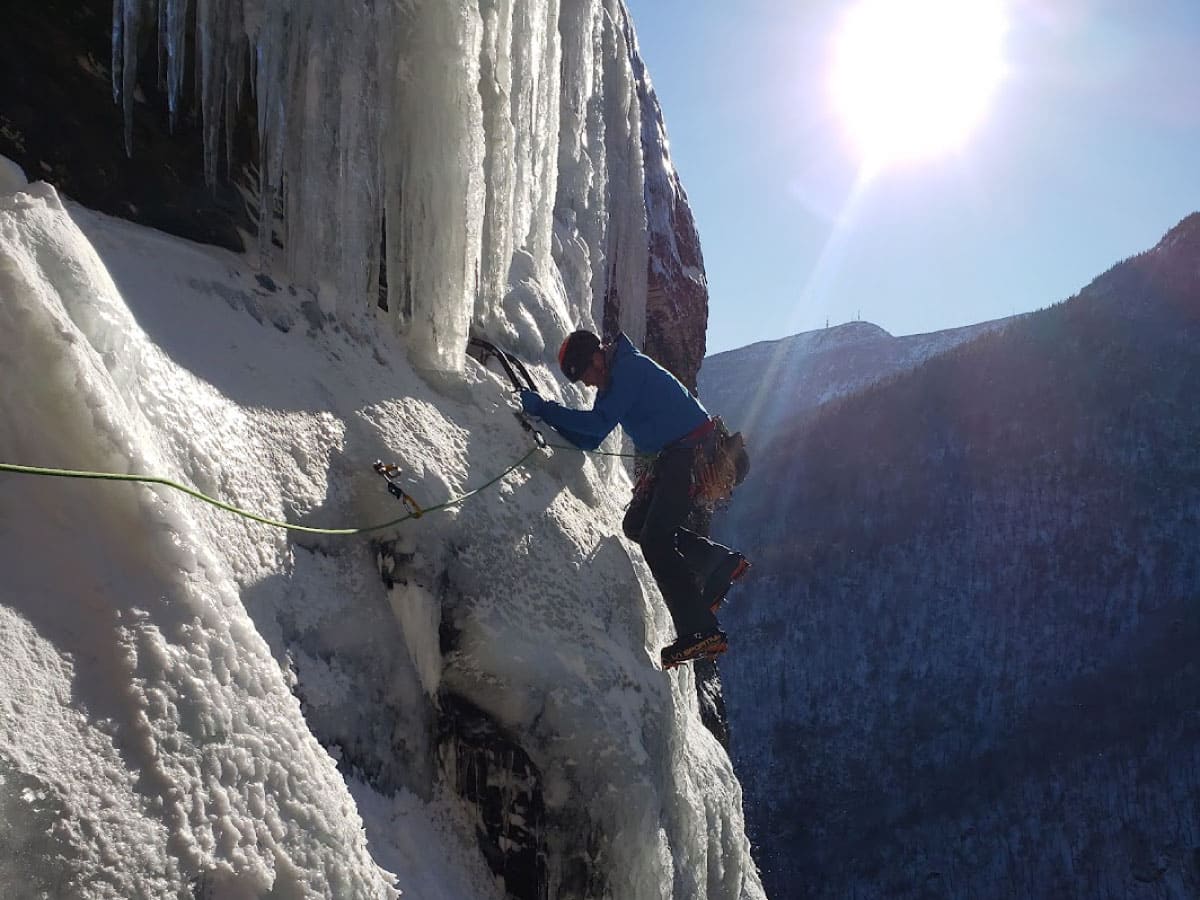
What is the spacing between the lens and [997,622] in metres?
26.1

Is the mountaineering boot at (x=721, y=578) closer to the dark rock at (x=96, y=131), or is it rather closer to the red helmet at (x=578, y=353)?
the red helmet at (x=578, y=353)

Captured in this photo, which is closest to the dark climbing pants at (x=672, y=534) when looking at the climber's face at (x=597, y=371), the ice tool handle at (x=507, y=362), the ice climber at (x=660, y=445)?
the ice climber at (x=660, y=445)

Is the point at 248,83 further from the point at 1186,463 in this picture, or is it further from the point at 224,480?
the point at 1186,463

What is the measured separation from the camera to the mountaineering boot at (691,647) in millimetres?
3984

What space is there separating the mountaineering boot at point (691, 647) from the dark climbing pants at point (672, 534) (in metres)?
0.08

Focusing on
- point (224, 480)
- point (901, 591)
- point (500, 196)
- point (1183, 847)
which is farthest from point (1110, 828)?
point (224, 480)

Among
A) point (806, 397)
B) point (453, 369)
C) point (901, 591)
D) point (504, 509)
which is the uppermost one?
point (806, 397)

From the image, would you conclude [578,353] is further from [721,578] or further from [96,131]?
[96,131]

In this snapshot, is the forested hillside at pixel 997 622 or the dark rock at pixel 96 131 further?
the forested hillside at pixel 997 622

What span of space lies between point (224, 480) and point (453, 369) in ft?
5.53

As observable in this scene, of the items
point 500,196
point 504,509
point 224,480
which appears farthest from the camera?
point 500,196

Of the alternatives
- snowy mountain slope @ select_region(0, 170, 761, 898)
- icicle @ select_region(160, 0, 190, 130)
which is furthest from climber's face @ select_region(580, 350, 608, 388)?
icicle @ select_region(160, 0, 190, 130)

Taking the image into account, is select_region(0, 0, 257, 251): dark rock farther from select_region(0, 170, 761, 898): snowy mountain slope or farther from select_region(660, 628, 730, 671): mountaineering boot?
select_region(660, 628, 730, 671): mountaineering boot

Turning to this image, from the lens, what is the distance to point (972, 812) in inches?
884
